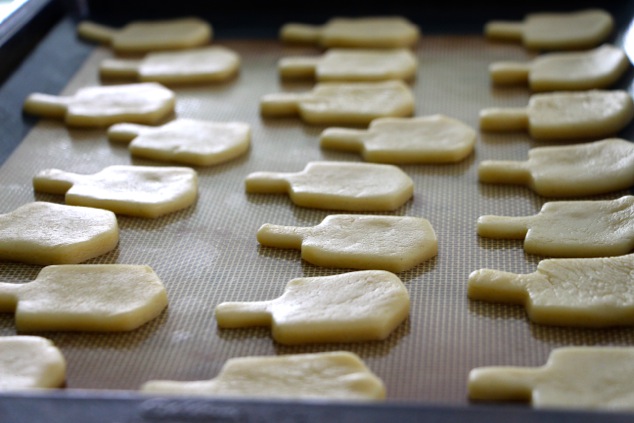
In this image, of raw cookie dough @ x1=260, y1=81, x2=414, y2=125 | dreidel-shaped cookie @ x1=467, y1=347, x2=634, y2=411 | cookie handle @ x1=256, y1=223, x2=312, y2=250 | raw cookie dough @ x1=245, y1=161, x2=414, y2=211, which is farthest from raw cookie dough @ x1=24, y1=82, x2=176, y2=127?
dreidel-shaped cookie @ x1=467, y1=347, x2=634, y2=411

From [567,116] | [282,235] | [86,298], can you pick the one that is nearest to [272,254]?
[282,235]

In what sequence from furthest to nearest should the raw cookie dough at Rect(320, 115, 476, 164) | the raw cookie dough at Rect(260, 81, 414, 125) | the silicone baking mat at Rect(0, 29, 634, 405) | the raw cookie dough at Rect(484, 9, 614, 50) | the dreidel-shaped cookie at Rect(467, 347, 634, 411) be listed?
1. the raw cookie dough at Rect(484, 9, 614, 50)
2. the raw cookie dough at Rect(260, 81, 414, 125)
3. the raw cookie dough at Rect(320, 115, 476, 164)
4. the silicone baking mat at Rect(0, 29, 634, 405)
5. the dreidel-shaped cookie at Rect(467, 347, 634, 411)

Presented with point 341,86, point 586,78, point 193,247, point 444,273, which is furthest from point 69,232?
point 586,78

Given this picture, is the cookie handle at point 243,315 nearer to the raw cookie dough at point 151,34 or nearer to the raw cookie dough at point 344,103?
the raw cookie dough at point 344,103

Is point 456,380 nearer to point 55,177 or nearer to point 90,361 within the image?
point 90,361

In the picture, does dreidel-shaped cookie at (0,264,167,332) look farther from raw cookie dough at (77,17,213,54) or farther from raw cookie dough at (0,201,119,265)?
raw cookie dough at (77,17,213,54)
